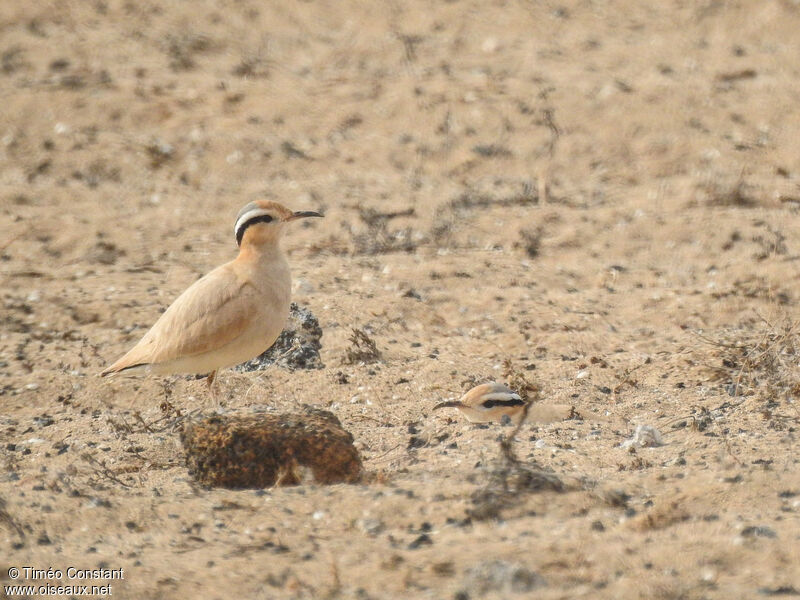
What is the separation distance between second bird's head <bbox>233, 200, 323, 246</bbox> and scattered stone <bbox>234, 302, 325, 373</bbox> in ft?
3.21

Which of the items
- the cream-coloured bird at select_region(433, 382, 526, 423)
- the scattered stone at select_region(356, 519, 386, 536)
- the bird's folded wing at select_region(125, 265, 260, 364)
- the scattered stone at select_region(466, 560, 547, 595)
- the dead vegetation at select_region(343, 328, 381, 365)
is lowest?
the scattered stone at select_region(466, 560, 547, 595)

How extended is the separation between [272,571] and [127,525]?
0.87 m

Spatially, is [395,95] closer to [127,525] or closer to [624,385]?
[624,385]

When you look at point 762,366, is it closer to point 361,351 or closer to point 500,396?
point 500,396

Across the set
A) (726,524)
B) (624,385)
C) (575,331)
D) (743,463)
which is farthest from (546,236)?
(726,524)

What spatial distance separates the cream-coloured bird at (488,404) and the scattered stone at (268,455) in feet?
3.98

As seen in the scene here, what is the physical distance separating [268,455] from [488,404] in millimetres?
1593

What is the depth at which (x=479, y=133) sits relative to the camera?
12227 mm

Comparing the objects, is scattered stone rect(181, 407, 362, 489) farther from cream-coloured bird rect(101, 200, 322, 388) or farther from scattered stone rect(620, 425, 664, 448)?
scattered stone rect(620, 425, 664, 448)

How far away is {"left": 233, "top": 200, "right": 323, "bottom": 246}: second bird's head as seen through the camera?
686 centimetres

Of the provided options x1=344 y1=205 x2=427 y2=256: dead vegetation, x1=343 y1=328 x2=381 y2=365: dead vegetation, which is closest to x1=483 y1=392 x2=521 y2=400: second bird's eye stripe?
x1=343 y1=328 x2=381 y2=365: dead vegetation

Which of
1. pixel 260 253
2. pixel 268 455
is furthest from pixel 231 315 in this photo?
pixel 268 455

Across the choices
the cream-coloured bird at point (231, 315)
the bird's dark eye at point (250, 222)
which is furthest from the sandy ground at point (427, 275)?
the bird's dark eye at point (250, 222)

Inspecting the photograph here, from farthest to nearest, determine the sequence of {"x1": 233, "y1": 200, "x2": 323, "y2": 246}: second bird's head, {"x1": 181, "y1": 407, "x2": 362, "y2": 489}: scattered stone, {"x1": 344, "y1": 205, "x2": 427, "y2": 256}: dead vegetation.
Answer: {"x1": 344, "y1": 205, "x2": 427, "y2": 256}: dead vegetation → {"x1": 233, "y1": 200, "x2": 323, "y2": 246}: second bird's head → {"x1": 181, "y1": 407, "x2": 362, "y2": 489}: scattered stone
